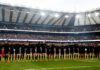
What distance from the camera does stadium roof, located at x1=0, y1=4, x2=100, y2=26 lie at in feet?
132

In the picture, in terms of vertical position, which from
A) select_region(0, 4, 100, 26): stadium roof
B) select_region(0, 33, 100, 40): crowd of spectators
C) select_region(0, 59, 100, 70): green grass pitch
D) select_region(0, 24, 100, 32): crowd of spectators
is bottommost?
select_region(0, 59, 100, 70): green grass pitch

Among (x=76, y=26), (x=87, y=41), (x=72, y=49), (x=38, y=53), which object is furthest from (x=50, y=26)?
(x=38, y=53)

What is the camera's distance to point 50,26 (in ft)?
168

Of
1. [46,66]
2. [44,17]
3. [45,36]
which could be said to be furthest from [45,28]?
[46,66]

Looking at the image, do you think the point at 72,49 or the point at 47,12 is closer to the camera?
the point at 72,49

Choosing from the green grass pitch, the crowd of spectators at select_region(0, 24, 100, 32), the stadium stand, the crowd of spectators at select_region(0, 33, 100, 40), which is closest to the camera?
the green grass pitch

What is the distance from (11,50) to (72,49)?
1189cm

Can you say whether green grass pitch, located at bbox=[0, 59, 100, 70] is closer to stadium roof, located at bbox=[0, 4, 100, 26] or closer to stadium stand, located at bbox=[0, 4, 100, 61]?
stadium stand, located at bbox=[0, 4, 100, 61]

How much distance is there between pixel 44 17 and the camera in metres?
45.8

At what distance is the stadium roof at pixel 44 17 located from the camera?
4031 centimetres

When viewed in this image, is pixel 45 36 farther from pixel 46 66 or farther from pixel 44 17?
pixel 46 66

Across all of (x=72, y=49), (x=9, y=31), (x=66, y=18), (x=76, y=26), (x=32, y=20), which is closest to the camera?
(x=72, y=49)

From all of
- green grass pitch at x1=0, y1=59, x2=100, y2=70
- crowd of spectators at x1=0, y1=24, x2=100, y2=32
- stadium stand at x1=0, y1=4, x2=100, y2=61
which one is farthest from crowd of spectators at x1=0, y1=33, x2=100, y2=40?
green grass pitch at x1=0, y1=59, x2=100, y2=70

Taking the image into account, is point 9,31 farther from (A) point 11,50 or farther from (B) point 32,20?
(A) point 11,50
